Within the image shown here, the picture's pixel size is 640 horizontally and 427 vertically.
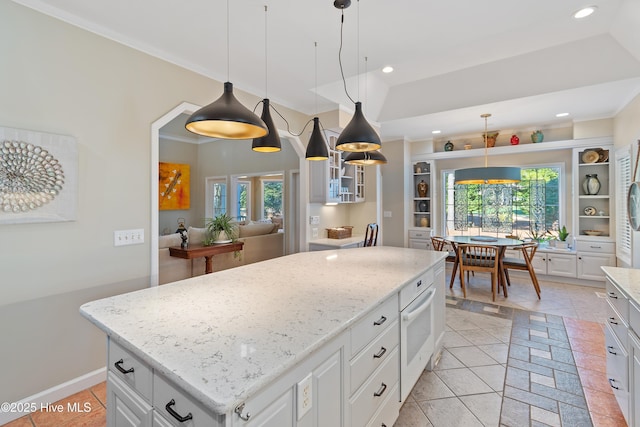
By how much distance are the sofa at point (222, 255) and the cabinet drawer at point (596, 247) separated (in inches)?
204

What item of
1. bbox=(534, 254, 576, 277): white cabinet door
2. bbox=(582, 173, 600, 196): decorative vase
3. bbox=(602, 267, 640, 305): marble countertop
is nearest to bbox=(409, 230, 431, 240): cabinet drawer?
bbox=(534, 254, 576, 277): white cabinet door

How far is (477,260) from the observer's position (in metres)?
4.53

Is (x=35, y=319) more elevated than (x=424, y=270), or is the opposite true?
(x=424, y=270)

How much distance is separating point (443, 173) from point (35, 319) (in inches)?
268

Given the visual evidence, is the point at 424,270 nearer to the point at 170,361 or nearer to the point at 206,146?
the point at 170,361

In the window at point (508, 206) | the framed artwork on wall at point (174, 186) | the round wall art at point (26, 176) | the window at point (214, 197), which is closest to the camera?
the round wall art at point (26, 176)

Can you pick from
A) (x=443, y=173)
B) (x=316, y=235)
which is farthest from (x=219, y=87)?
(x=443, y=173)

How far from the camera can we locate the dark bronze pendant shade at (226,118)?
1.57 metres

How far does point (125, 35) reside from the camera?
2.51 meters

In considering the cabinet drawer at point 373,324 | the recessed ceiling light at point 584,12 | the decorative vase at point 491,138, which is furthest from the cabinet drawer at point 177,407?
the decorative vase at point 491,138

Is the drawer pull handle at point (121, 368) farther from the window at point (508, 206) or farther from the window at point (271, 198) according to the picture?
the window at point (271, 198)

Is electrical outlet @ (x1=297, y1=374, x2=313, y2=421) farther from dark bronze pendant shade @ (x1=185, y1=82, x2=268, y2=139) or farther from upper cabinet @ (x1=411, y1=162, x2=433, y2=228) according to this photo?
upper cabinet @ (x1=411, y1=162, x2=433, y2=228)

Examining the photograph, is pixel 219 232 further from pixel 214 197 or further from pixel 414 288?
pixel 214 197

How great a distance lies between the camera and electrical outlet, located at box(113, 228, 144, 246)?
2.53 metres
